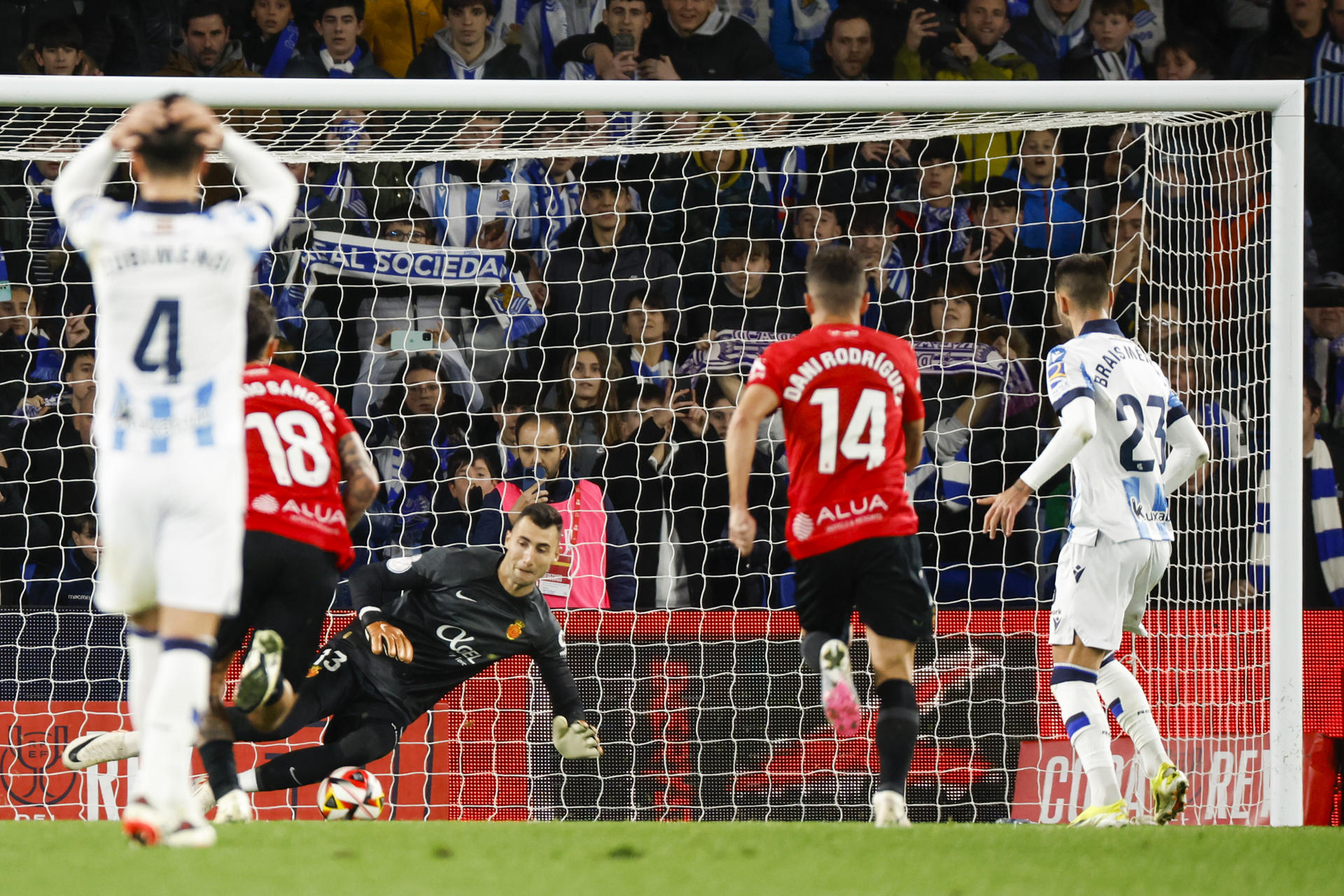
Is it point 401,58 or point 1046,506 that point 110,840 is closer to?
point 1046,506

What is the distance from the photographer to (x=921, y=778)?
741cm

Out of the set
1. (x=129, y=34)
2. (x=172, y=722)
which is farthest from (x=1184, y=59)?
(x=172, y=722)

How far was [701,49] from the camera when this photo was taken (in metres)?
9.66

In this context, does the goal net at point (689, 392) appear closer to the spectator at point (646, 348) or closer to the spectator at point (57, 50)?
the spectator at point (646, 348)

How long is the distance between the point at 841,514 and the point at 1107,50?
6082 millimetres

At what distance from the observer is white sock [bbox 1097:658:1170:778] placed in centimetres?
563

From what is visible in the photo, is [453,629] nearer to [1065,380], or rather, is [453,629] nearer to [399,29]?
[1065,380]

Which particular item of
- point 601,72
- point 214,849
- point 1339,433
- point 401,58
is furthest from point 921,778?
point 401,58

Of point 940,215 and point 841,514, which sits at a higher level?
point 940,215

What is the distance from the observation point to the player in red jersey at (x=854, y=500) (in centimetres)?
482

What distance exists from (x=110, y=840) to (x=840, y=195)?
6.10 metres

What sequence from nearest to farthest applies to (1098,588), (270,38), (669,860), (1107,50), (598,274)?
(669,860)
(1098,588)
(598,274)
(270,38)
(1107,50)

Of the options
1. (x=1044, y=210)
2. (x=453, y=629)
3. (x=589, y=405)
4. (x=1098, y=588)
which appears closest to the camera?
(x=1098, y=588)

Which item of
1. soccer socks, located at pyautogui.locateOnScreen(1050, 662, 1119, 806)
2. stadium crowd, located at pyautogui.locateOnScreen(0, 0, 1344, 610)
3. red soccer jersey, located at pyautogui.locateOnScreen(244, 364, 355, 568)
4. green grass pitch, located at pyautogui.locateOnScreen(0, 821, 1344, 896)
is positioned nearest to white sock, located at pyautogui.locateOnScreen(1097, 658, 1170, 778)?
soccer socks, located at pyautogui.locateOnScreen(1050, 662, 1119, 806)
